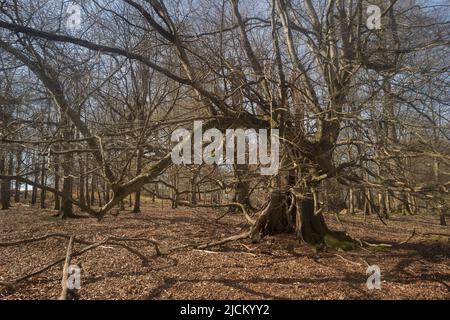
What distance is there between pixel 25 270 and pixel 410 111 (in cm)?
670

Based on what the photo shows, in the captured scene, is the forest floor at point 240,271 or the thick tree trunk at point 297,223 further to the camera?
the thick tree trunk at point 297,223

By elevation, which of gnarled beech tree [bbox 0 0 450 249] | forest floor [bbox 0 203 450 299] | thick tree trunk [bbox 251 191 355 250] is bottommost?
forest floor [bbox 0 203 450 299]

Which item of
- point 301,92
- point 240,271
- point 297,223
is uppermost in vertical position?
point 301,92

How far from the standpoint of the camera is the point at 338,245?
658 centimetres

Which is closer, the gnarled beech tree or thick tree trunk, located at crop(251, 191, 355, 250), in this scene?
the gnarled beech tree

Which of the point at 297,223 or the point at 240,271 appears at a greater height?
the point at 297,223

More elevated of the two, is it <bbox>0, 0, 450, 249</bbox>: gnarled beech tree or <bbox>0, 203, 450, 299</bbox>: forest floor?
<bbox>0, 0, 450, 249</bbox>: gnarled beech tree

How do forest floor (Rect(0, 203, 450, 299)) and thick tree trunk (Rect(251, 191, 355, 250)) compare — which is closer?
forest floor (Rect(0, 203, 450, 299))

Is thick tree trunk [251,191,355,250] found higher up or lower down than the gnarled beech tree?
lower down

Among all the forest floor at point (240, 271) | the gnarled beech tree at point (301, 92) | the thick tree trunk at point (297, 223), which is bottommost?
the forest floor at point (240, 271)

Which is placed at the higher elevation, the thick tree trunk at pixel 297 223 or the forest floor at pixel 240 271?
the thick tree trunk at pixel 297 223

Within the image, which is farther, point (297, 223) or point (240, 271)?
point (297, 223)
